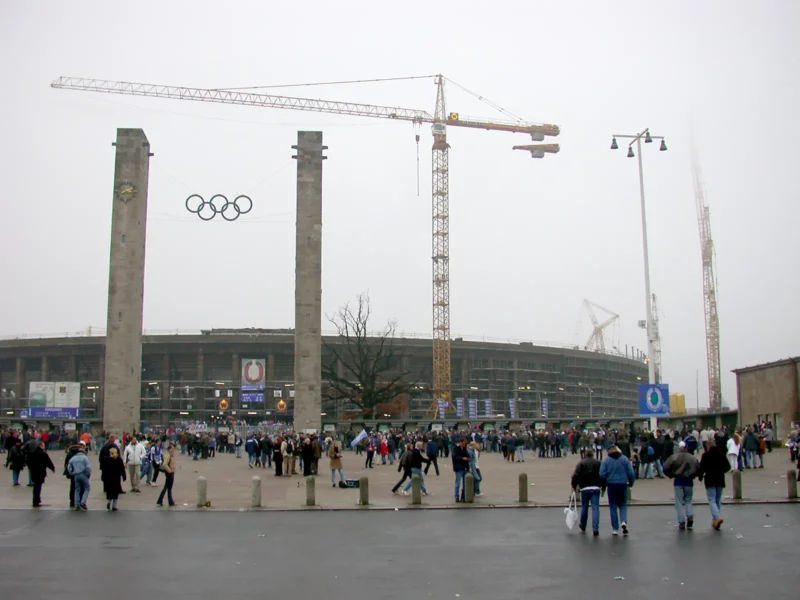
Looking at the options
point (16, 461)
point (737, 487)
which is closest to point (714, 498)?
point (737, 487)

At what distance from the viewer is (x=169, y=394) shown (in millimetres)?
101062

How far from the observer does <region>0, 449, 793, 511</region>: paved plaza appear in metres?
21.9

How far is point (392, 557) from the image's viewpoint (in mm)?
13461

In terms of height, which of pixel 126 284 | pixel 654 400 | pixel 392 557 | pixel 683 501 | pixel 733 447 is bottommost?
pixel 392 557

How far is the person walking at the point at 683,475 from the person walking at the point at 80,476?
533 inches

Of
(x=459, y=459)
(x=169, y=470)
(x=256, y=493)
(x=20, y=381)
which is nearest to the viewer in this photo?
(x=169, y=470)

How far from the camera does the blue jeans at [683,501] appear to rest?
52.2 feet

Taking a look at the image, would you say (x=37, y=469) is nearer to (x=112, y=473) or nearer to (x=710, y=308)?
(x=112, y=473)

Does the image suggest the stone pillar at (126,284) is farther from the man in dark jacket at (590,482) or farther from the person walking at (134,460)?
the man in dark jacket at (590,482)

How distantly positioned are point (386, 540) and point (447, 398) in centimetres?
8722

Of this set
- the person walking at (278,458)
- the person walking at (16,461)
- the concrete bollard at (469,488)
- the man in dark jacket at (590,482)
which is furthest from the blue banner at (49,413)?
the man in dark jacket at (590,482)

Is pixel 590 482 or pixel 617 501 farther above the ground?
pixel 590 482

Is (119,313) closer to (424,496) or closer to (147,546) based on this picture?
(424,496)

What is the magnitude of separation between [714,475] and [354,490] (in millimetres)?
13194
